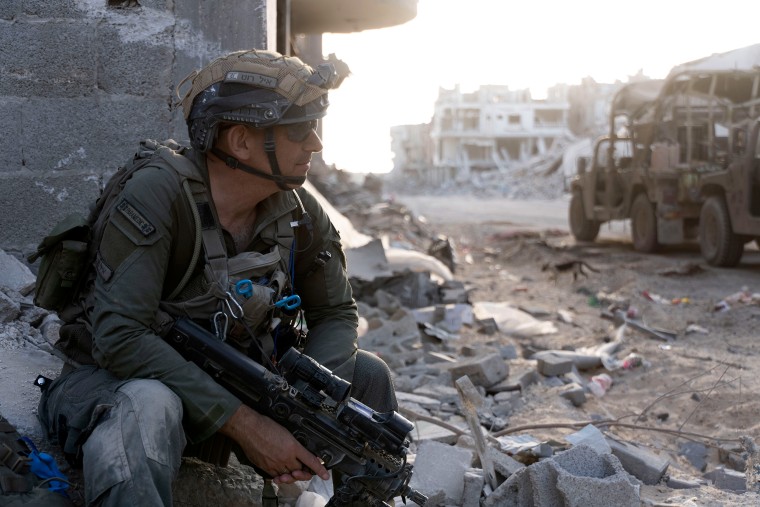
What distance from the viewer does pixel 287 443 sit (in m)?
2.18

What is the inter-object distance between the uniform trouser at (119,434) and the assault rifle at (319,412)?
17 cm

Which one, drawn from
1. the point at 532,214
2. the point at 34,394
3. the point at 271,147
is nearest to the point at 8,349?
the point at 34,394

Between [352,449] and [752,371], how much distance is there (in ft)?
12.5

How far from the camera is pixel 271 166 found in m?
2.41

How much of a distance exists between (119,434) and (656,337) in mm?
5315

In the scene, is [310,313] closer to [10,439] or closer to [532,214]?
[10,439]

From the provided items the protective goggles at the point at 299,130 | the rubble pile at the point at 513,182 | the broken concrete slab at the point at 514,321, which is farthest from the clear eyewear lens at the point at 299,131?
the rubble pile at the point at 513,182

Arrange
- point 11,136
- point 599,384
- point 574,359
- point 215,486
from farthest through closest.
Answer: point 574,359 < point 599,384 < point 11,136 < point 215,486

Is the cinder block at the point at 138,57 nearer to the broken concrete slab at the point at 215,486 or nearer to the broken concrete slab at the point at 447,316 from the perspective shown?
the broken concrete slab at the point at 215,486

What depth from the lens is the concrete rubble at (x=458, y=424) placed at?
2.70m

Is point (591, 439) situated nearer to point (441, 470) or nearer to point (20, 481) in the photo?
point (441, 470)

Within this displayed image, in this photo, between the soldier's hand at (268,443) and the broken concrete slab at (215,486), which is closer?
the soldier's hand at (268,443)

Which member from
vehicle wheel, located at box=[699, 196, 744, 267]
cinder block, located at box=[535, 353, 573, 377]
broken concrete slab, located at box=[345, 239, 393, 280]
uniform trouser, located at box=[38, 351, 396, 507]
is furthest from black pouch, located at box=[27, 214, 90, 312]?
vehicle wheel, located at box=[699, 196, 744, 267]

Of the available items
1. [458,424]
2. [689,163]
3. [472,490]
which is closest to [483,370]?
[458,424]
